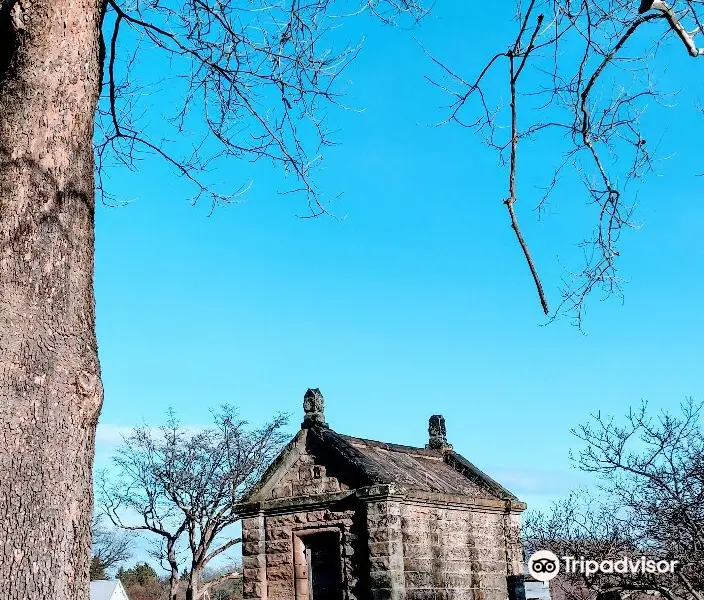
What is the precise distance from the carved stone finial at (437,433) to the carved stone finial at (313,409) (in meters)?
3.72

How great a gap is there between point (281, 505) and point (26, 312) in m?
11.3

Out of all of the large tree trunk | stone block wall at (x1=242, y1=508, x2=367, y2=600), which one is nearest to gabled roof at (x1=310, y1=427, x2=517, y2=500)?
stone block wall at (x1=242, y1=508, x2=367, y2=600)

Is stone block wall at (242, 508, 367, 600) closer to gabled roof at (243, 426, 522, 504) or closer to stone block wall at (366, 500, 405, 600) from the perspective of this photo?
stone block wall at (366, 500, 405, 600)

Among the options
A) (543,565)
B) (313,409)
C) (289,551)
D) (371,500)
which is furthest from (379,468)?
(543,565)

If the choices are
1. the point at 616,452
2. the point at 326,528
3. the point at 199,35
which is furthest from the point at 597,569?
the point at 199,35

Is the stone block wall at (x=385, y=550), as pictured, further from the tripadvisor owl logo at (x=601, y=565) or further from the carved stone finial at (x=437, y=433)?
the carved stone finial at (x=437, y=433)

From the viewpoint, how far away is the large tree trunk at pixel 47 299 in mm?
3096

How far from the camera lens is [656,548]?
13.5 meters

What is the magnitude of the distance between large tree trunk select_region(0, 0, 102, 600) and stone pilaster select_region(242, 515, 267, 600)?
434 inches

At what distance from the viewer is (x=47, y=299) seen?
333cm

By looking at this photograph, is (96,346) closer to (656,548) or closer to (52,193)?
(52,193)

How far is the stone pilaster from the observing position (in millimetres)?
13758

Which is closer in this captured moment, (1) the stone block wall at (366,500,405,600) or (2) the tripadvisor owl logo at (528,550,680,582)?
(2) the tripadvisor owl logo at (528,550,680,582)

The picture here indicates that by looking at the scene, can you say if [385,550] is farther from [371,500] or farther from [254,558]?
[254,558]
